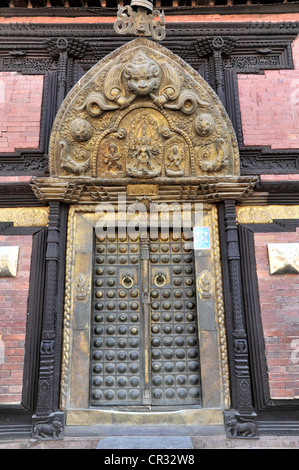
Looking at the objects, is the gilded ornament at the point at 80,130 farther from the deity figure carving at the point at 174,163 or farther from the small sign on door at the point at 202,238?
the small sign on door at the point at 202,238

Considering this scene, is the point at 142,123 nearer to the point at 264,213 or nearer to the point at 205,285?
the point at 264,213

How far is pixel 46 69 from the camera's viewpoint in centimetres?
655

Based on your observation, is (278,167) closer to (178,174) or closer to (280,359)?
(178,174)

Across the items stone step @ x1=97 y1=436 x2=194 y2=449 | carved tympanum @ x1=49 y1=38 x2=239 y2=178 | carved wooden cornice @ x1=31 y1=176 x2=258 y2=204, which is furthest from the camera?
carved tympanum @ x1=49 y1=38 x2=239 y2=178

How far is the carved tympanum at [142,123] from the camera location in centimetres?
588

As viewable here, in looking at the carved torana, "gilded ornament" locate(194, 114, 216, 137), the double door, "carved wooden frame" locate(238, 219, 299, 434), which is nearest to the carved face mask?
the carved torana

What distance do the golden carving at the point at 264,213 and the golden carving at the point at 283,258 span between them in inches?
17.1

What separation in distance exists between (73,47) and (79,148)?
1933 mm

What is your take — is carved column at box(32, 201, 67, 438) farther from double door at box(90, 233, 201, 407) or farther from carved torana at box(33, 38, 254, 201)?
carved torana at box(33, 38, 254, 201)

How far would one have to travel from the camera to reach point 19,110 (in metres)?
6.28

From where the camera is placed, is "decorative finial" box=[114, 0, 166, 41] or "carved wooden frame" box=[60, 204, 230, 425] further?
"decorative finial" box=[114, 0, 166, 41]

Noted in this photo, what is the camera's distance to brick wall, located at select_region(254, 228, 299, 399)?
5.17 metres

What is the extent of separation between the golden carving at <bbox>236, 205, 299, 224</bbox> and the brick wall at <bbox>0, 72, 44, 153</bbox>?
3.42 metres

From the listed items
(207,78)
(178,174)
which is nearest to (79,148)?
(178,174)
